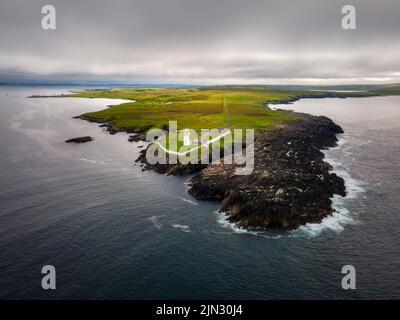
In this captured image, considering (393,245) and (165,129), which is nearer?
(393,245)

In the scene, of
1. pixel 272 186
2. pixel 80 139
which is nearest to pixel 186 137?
pixel 80 139

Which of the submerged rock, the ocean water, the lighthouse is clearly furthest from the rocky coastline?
the submerged rock

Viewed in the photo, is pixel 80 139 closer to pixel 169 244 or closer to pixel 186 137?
pixel 186 137

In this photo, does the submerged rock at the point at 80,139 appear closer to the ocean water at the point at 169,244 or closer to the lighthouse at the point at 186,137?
the lighthouse at the point at 186,137

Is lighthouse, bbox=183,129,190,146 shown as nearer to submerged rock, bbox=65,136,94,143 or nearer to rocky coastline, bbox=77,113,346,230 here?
rocky coastline, bbox=77,113,346,230
